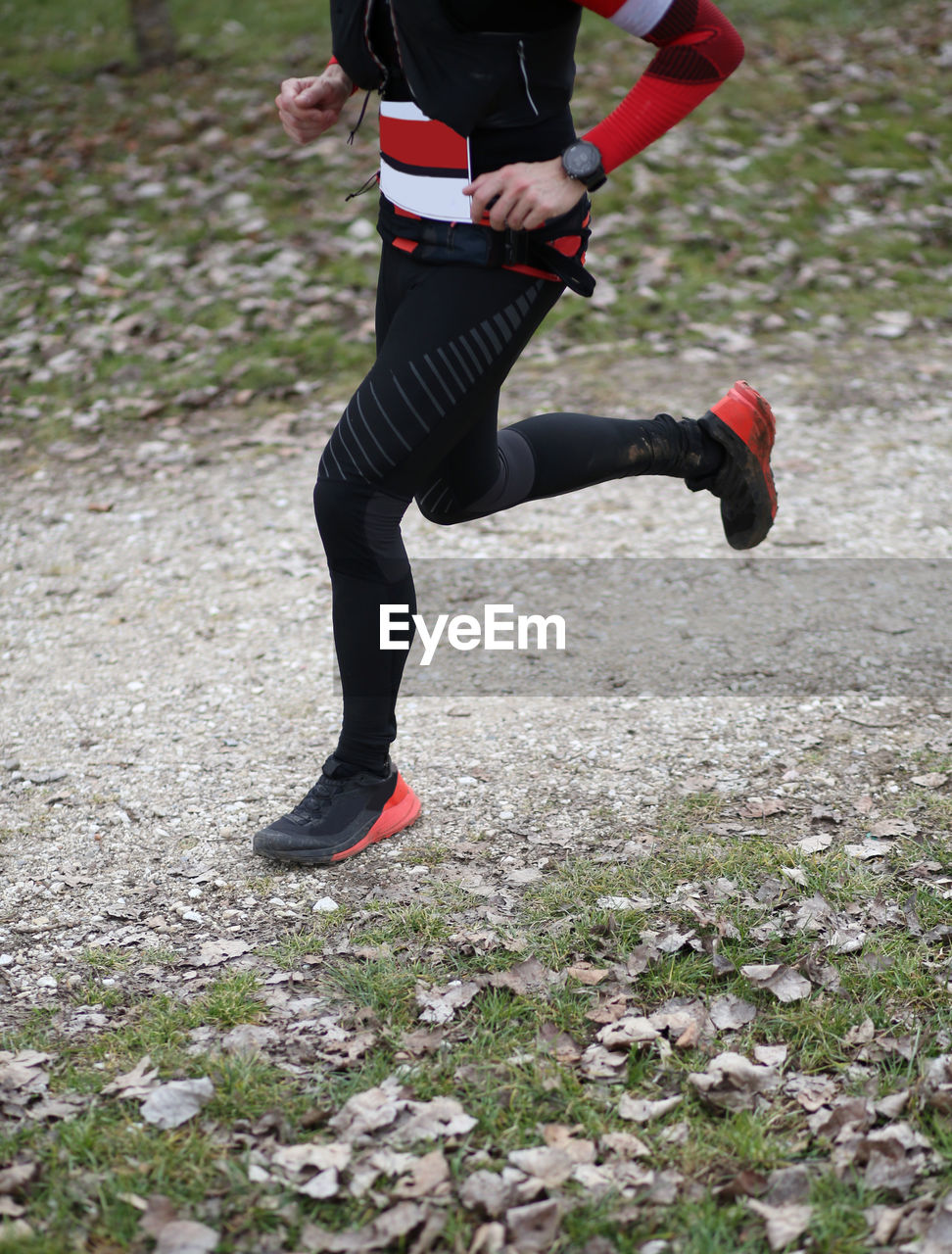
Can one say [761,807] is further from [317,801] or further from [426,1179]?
[426,1179]

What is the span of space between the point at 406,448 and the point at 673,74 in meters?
0.98

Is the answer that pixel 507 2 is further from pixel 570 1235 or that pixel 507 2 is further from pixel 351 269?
pixel 351 269

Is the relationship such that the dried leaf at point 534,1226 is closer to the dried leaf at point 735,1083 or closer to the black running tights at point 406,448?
the dried leaf at point 735,1083

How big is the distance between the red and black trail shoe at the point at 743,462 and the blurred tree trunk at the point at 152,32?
8.71 metres

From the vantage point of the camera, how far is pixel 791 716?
373 cm

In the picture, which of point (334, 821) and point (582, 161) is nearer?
point (582, 161)

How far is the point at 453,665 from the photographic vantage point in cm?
425

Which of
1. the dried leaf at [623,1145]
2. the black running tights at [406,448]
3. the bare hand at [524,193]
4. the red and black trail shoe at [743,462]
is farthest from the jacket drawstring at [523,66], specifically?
the dried leaf at [623,1145]

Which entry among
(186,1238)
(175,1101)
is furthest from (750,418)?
(186,1238)

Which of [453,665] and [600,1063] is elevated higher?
[600,1063]

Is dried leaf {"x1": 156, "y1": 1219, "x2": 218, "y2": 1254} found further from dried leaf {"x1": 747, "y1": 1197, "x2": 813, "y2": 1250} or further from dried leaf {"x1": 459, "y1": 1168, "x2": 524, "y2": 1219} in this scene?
dried leaf {"x1": 747, "y1": 1197, "x2": 813, "y2": 1250}

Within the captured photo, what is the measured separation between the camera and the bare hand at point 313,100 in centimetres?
286

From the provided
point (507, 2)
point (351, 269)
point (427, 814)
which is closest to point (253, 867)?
point (427, 814)

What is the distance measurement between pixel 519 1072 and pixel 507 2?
2180mm
